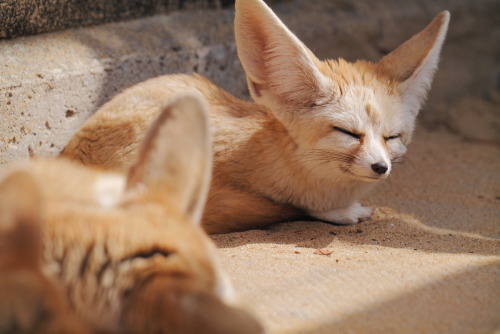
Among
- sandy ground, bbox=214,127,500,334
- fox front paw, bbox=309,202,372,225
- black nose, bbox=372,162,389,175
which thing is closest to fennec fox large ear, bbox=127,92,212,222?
sandy ground, bbox=214,127,500,334

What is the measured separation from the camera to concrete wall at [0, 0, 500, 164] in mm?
3891

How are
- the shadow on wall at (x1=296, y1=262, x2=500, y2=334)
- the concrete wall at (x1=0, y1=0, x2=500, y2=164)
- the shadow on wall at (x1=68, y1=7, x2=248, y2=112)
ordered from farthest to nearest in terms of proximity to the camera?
1. the shadow on wall at (x1=68, y1=7, x2=248, y2=112)
2. the concrete wall at (x1=0, y1=0, x2=500, y2=164)
3. the shadow on wall at (x1=296, y1=262, x2=500, y2=334)

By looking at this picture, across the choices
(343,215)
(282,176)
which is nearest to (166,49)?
(282,176)

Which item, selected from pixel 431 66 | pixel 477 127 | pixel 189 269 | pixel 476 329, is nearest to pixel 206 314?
pixel 189 269

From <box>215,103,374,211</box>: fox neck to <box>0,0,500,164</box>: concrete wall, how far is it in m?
1.09

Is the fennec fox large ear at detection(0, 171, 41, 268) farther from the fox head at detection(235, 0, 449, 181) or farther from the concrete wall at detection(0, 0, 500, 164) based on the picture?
the fox head at detection(235, 0, 449, 181)

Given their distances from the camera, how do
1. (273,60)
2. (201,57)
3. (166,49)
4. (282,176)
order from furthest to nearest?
(201,57) → (166,49) → (282,176) → (273,60)

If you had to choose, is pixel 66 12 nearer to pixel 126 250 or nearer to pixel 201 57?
pixel 201 57

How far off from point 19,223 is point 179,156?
0.61 m

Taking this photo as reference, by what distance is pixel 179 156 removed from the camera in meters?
2.12

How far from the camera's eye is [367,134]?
12.4 feet

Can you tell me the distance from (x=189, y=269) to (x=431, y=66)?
9.81 ft

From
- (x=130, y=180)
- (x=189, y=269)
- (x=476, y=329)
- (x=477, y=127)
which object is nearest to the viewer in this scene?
(x=189, y=269)

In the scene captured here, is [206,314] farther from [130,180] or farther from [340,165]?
[340,165]
